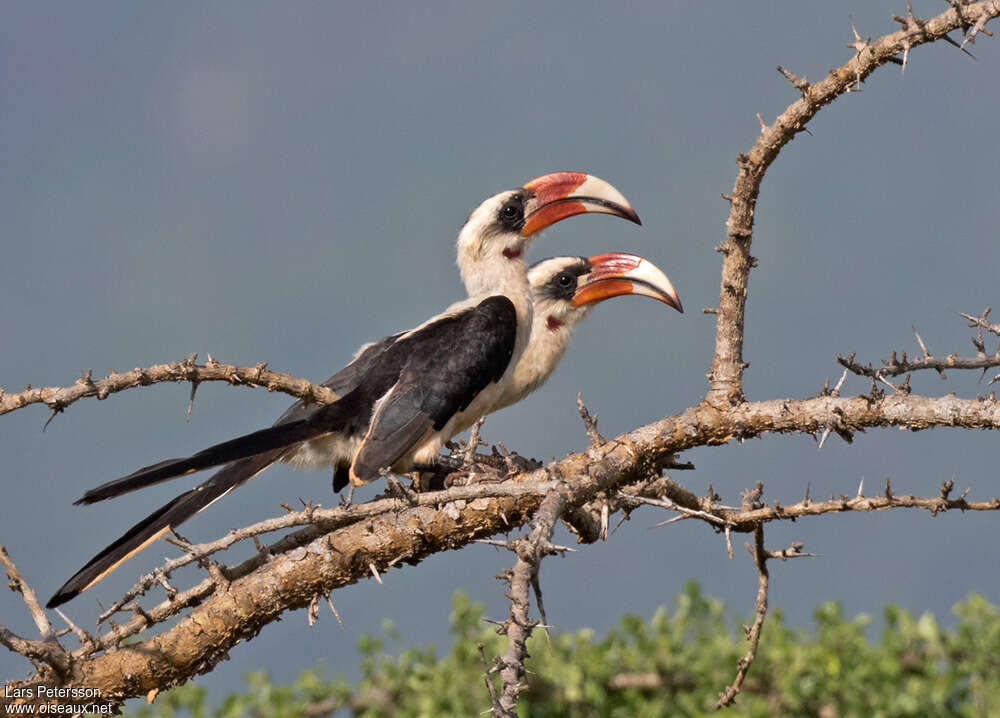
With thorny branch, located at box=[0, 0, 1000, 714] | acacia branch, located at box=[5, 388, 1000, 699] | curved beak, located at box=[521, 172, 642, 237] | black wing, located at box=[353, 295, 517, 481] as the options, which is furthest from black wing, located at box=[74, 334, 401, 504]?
curved beak, located at box=[521, 172, 642, 237]

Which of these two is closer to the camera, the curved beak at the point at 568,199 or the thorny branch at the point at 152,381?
the thorny branch at the point at 152,381

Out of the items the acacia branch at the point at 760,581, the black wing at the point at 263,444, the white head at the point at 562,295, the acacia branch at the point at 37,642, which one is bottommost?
the acacia branch at the point at 37,642

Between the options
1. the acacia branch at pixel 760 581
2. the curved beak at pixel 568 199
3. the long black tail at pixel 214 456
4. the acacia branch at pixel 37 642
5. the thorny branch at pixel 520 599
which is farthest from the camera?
the curved beak at pixel 568 199

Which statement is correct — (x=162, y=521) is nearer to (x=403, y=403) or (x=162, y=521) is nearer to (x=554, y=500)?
(x=403, y=403)

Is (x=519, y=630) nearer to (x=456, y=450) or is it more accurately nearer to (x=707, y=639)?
(x=456, y=450)

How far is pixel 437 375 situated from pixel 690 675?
2.56 m

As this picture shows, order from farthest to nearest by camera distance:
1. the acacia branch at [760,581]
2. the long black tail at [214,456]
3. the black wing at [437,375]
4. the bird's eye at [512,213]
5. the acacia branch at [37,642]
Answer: the bird's eye at [512,213] < the black wing at [437,375] < the long black tail at [214,456] < the acacia branch at [760,581] < the acacia branch at [37,642]

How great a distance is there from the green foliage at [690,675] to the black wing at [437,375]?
1.73m

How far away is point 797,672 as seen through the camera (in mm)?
6047

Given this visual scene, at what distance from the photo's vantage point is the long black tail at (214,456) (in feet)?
12.5

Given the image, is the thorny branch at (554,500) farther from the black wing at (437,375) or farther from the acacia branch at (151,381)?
the black wing at (437,375)

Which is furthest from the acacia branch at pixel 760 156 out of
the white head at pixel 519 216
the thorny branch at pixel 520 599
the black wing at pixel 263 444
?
the white head at pixel 519 216

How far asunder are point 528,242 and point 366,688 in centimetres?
282

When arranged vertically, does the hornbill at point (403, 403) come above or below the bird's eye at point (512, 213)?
below
